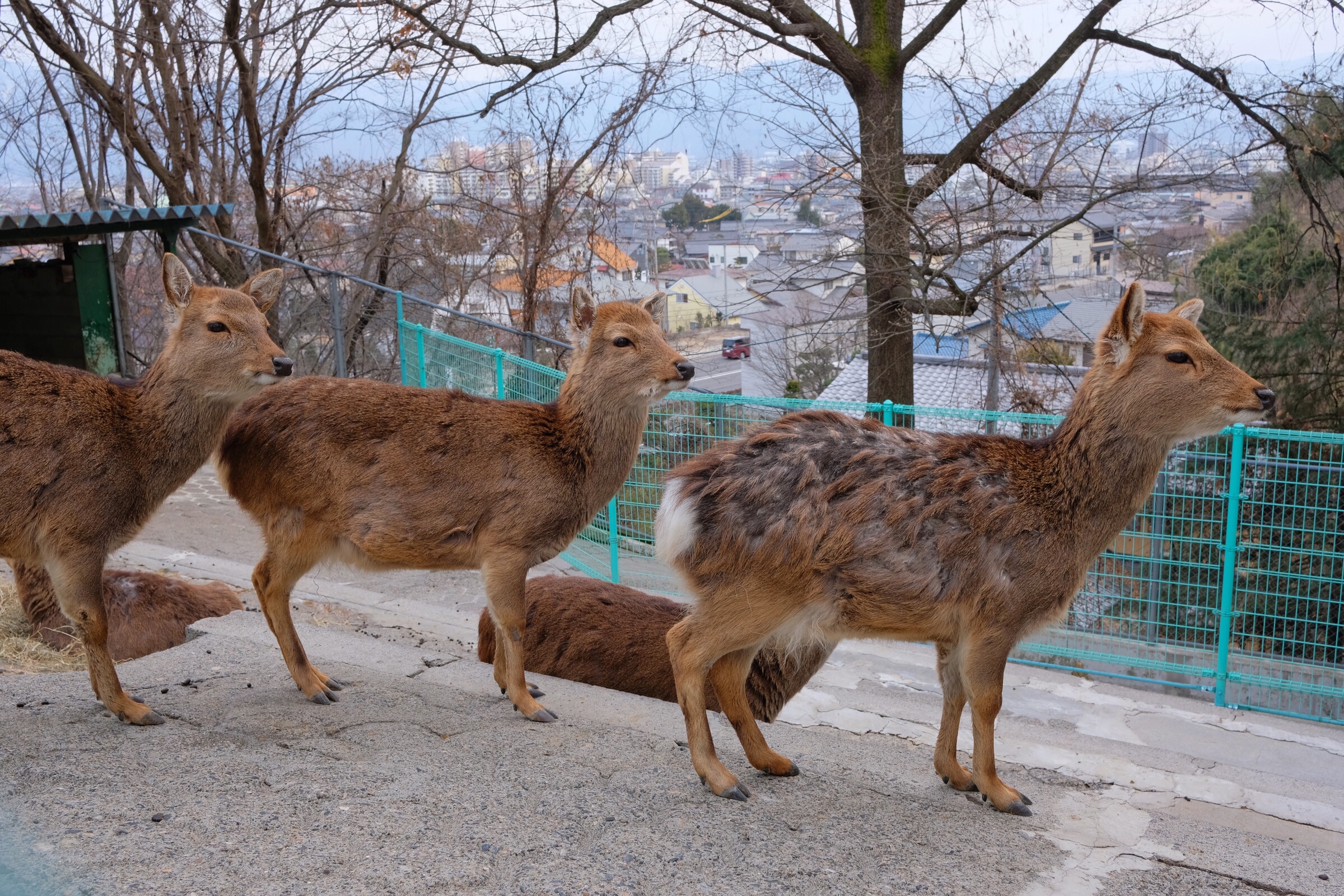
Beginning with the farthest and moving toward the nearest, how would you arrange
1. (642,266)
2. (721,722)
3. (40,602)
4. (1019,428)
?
(642,266), (1019,428), (40,602), (721,722)

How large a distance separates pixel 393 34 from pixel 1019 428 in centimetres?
883

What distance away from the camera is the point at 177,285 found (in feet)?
17.2

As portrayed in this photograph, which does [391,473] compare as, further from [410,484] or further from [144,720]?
[144,720]

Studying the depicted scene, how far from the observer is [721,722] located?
5742 mm

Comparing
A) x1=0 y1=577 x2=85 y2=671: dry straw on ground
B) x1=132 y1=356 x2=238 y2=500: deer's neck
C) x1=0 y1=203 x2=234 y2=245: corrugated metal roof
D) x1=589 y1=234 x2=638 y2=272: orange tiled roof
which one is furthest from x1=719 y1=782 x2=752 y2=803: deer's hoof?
x1=589 y1=234 x2=638 y2=272: orange tiled roof

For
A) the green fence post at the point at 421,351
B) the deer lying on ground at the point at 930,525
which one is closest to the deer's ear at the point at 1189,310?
the deer lying on ground at the point at 930,525

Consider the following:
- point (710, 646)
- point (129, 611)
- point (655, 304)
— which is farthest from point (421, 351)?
point (710, 646)

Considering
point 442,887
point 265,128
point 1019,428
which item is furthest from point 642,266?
point 442,887

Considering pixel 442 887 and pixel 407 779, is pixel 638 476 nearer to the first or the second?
pixel 407 779

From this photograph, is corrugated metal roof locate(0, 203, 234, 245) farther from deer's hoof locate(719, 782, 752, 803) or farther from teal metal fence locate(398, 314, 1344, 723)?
deer's hoof locate(719, 782, 752, 803)

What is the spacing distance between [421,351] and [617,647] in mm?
5509

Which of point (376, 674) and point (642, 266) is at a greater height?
point (642, 266)

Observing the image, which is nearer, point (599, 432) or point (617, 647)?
point (599, 432)

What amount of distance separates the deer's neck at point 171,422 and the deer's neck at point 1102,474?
12.5 ft
